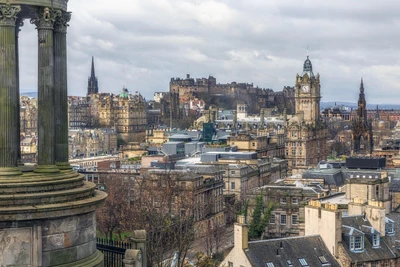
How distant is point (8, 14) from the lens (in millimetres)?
16062

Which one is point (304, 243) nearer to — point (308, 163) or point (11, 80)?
point (11, 80)

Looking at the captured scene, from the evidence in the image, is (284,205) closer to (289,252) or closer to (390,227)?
(390,227)

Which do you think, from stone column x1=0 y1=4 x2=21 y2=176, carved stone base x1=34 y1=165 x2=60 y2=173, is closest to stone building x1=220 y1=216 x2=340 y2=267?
carved stone base x1=34 y1=165 x2=60 y2=173

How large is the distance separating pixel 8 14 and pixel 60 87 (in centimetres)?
213

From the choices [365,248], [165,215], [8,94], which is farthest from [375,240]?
[8,94]

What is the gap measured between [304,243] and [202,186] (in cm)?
3080

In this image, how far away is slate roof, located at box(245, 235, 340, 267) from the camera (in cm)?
3541

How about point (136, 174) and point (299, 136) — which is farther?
point (299, 136)

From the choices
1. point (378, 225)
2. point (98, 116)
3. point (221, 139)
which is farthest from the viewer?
point (98, 116)

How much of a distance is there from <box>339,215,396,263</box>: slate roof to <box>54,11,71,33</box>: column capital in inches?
939

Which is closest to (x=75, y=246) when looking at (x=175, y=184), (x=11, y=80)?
(x=11, y=80)

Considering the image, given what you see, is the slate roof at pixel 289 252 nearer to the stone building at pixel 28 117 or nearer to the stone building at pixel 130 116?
the stone building at pixel 28 117

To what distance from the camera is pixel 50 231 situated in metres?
16.0

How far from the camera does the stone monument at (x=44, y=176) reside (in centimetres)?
1566
